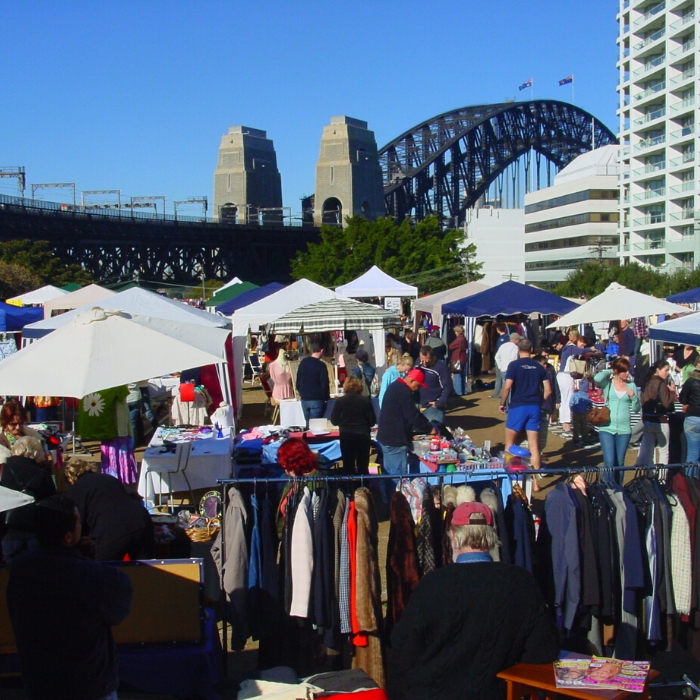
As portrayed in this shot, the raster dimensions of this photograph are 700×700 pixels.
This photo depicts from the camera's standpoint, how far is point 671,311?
15.0m

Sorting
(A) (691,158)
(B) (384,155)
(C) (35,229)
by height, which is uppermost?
(B) (384,155)

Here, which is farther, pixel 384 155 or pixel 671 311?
pixel 384 155

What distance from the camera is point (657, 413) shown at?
972 centimetres

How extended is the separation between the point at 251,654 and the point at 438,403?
5989 mm

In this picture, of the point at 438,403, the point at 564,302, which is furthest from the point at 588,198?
the point at 438,403

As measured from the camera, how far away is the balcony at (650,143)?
70750mm

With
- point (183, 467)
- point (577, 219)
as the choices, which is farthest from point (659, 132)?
point (183, 467)

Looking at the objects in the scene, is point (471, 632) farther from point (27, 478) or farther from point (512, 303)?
point (512, 303)

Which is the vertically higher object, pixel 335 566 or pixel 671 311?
pixel 671 311

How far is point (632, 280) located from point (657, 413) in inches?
2257

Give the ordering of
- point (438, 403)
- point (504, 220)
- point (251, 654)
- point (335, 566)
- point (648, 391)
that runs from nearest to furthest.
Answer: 1. point (335, 566)
2. point (251, 654)
3. point (648, 391)
4. point (438, 403)
5. point (504, 220)

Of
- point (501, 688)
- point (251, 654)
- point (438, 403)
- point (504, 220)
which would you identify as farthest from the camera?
point (504, 220)

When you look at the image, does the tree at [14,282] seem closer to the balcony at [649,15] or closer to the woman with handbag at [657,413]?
the woman with handbag at [657,413]

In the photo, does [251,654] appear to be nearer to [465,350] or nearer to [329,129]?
[465,350]
